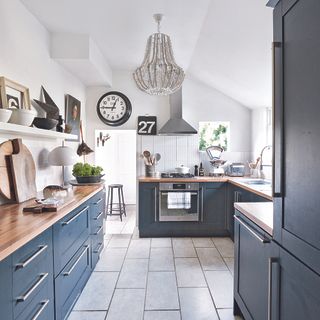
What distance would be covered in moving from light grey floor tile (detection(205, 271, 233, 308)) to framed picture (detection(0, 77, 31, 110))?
232 cm

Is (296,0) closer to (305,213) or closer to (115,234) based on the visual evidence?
(305,213)

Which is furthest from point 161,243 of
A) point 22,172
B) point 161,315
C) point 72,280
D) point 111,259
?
point 22,172

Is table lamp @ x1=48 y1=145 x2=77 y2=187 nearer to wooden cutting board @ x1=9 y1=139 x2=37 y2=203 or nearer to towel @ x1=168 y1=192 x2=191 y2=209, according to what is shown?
wooden cutting board @ x1=9 y1=139 x2=37 y2=203

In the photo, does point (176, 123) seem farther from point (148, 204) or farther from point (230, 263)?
point (230, 263)

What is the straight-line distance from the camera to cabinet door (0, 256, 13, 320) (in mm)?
1102

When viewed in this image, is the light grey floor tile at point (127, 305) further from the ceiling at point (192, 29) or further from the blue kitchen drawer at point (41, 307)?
the ceiling at point (192, 29)

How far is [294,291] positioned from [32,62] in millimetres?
2689

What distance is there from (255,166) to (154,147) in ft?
5.38

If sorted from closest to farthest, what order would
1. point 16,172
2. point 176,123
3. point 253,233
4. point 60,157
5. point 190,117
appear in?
point 253,233 < point 16,172 < point 60,157 < point 176,123 < point 190,117

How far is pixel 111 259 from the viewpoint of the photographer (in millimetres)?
3172

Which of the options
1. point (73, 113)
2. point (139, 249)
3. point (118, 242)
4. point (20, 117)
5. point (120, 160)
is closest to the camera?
point (20, 117)

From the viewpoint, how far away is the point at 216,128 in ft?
14.9

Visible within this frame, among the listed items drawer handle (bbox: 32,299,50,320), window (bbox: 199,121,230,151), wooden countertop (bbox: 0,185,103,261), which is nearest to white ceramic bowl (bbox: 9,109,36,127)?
wooden countertop (bbox: 0,185,103,261)

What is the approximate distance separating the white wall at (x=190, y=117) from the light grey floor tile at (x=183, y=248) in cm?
120
